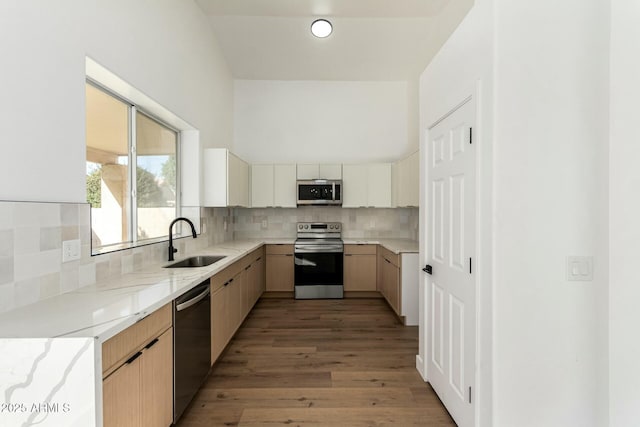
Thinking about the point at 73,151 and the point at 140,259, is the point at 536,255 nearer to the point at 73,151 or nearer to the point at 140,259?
the point at 73,151

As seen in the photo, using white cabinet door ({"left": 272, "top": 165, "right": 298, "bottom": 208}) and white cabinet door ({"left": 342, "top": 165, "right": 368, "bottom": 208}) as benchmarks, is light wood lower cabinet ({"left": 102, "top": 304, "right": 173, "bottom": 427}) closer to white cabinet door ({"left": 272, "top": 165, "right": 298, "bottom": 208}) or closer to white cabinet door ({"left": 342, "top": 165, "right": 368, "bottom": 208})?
white cabinet door ({"left": 272, "top": 165, "right": 298, "bottom": 208})

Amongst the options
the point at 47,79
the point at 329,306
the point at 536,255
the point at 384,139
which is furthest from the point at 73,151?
the point at 384,139

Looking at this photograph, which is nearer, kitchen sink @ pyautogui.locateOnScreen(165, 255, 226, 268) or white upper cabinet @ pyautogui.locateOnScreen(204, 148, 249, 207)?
kitchen sink @ pyautogui.locateOnScreen(165, 255, 226, 268)

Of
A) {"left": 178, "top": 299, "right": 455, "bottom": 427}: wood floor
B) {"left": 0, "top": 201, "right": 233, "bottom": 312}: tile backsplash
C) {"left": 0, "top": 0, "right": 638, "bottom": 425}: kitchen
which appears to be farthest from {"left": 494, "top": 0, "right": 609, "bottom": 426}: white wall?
{"left": 0, "top": 201, "right": 233, "bottom": 312}: tile backsplash

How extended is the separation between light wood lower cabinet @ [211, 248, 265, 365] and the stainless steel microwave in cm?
117

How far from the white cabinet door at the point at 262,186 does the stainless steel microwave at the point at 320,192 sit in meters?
0.49

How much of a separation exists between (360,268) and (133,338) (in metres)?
3.48

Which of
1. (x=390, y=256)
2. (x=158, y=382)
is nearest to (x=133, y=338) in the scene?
(x=158, y=382)

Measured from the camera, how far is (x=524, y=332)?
4.69 feet

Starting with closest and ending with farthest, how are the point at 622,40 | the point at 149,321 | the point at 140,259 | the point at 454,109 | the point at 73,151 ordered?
the point at 622,40
the point at 149,321
the point at 73,151
the point at 454,109
the point at 140,259

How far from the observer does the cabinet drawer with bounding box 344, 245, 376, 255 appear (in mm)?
4500

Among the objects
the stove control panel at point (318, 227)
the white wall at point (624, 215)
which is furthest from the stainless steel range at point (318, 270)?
the white wall at point (624, 215)

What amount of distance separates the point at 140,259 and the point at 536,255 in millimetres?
2667

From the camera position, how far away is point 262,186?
472cm
